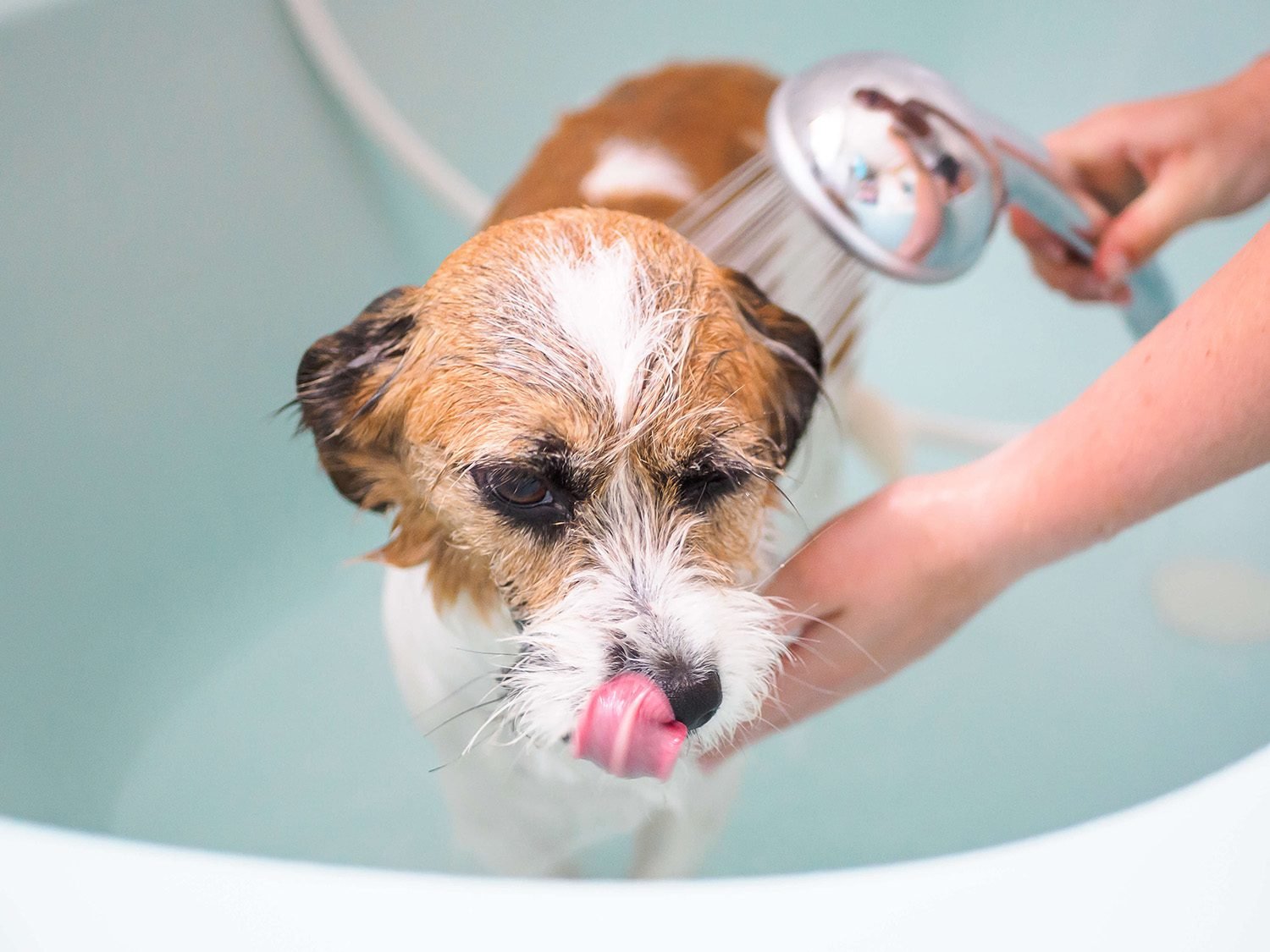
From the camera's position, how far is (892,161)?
3.56 feet

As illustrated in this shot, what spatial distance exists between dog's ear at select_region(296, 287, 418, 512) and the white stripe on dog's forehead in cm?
16

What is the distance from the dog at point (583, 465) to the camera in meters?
0.86

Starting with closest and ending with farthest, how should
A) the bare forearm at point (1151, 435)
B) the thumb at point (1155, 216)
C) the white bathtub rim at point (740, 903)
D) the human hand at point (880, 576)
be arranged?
the white bathtub rim at point (740, 903) → the bare forearm at point (1151, 435) → the human hand at point (880, 576) → the thumb at point (1155, 216)

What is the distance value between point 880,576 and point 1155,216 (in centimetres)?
72

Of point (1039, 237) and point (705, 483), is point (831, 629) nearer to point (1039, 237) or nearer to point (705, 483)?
point (705, 483)

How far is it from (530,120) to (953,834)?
4.70 ft

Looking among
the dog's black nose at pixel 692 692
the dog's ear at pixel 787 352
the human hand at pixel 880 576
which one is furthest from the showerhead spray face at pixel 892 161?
the dog's black nose at pixel 692 692

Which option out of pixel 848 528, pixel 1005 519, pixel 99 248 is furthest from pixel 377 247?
pixel 1005 519

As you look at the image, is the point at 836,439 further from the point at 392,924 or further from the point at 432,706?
the point at 392,924

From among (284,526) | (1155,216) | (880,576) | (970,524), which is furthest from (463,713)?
(1155,216)

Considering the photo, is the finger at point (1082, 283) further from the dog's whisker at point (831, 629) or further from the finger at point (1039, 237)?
the dog's whisker at point (831, 629)

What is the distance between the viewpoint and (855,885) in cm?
71

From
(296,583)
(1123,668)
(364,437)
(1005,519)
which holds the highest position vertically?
(364,437)

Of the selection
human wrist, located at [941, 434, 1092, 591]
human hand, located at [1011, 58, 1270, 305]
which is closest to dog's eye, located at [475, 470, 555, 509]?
human wrist, located at [941, 434, 1092, 591]
